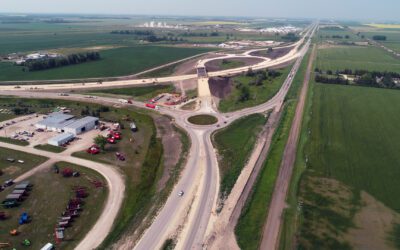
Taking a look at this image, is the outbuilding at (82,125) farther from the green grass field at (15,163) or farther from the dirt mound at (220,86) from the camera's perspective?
the dirt mound at (220,86)

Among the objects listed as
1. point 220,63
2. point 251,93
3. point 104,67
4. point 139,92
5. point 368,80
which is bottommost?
point 139,92

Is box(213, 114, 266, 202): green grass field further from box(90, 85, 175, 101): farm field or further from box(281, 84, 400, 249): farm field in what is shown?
box(90, 85, 175, 101): farm field

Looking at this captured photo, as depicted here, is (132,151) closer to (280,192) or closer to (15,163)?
(15,163)

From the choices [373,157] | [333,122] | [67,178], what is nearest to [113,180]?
[67,178]

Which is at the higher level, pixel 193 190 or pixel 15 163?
pixel 193 190

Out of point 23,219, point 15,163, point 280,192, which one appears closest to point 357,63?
point 280,192

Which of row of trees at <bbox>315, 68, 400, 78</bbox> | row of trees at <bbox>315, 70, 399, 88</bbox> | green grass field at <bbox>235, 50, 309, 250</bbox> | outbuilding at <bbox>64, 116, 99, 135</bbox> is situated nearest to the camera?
green grass field at <bbox>235, 50, 309, 250</bbox>

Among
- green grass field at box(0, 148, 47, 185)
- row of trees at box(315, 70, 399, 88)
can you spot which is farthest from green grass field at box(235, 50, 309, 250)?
row of trees at box(315, 70, 399, 88)

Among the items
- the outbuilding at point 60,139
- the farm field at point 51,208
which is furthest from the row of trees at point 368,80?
the farm field at point 51,208
